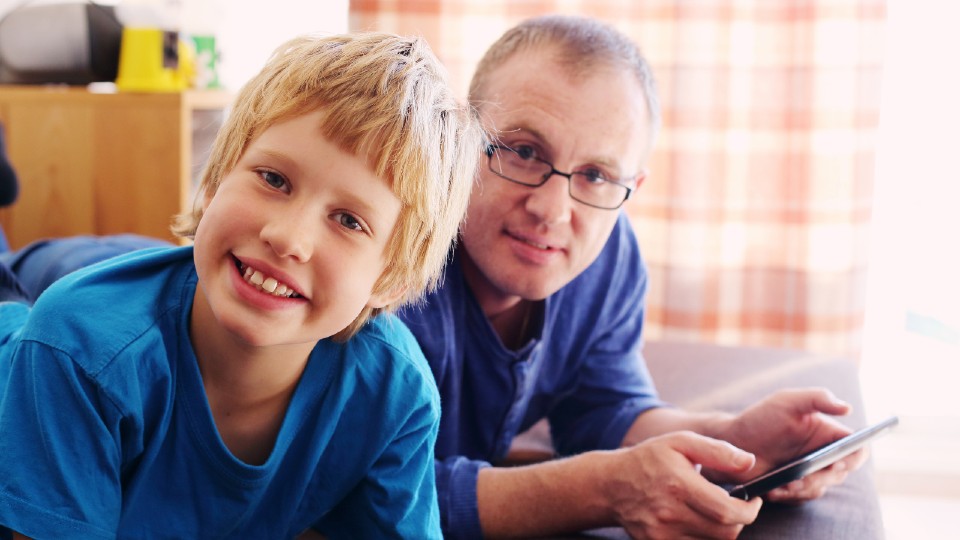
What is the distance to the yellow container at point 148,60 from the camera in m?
2.45

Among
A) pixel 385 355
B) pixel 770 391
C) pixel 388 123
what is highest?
pixel 388 123

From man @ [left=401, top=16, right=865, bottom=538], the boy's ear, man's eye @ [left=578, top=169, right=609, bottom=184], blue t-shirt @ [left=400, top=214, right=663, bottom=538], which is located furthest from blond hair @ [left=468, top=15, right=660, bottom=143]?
the boy's ear

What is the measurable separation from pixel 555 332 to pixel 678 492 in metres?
0.44

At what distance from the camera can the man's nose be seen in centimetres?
133

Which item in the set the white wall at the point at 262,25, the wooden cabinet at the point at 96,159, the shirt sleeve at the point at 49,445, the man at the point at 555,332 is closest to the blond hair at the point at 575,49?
the man at the point at 555,332

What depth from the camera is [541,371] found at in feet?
5.16

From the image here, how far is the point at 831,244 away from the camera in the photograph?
2.78m

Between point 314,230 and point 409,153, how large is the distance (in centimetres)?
12

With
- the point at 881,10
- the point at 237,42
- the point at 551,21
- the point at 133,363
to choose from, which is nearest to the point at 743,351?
the point at 551,21

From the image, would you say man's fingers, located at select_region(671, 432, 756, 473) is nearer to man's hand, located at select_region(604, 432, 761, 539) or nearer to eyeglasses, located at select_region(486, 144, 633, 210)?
man's hand, located at select_region(604, 432, 761, 539)

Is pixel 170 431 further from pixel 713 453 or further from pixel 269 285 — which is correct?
pixel 713 453

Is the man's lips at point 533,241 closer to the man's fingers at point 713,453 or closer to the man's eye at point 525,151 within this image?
the man's eye at point 525,151

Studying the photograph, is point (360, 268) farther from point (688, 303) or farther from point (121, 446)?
point (688, 303)

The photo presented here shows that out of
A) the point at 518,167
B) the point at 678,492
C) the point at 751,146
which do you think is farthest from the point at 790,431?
the point at 751,146
